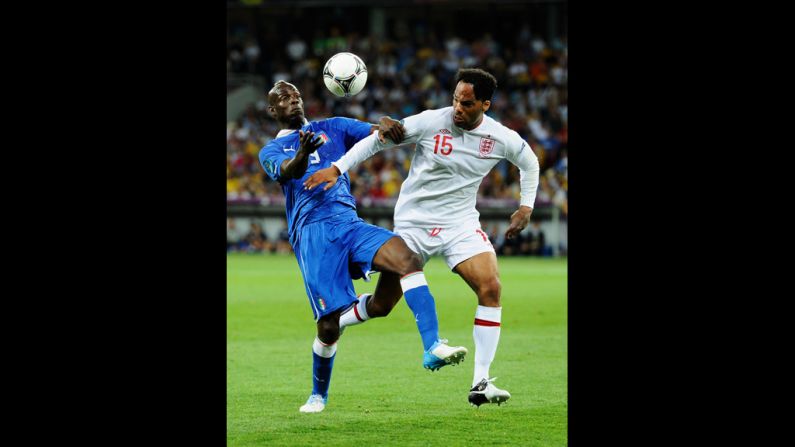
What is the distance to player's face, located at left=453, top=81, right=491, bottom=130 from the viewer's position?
7402 millimetres

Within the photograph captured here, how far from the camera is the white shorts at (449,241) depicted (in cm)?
763

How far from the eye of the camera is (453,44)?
32.7 m

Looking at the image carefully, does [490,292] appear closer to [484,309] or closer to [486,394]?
[484,309]

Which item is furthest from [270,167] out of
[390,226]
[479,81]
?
[390,226]

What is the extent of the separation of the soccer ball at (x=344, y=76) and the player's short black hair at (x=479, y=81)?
92cm

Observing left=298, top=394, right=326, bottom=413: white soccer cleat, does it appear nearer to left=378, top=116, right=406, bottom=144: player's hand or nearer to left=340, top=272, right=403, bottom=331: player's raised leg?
left=340, top=272, right=403, bottom=331: player's raised leg

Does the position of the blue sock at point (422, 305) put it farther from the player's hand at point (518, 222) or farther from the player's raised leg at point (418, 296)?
the player's hand at point (518, 222)

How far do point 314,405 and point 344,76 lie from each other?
2.60 meters

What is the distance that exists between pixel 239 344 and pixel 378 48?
22746 millimetres

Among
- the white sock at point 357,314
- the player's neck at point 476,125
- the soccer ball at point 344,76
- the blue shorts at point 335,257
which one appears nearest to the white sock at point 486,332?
the blue shorts at point 335,257

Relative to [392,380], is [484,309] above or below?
above

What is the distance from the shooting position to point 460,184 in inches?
307
